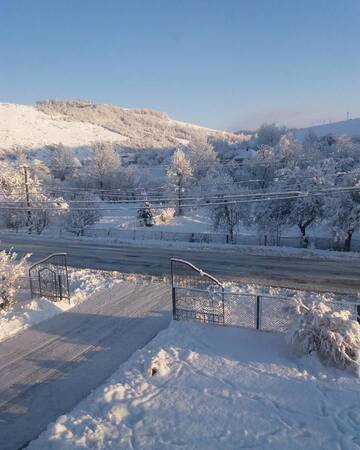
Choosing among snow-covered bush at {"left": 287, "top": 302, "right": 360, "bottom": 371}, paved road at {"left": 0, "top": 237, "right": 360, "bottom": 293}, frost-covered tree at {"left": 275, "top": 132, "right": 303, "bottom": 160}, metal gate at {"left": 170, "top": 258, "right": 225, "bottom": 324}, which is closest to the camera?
snow-covered bush at {"left": 287, "top": 302, "right": 360, "bottom": 371}

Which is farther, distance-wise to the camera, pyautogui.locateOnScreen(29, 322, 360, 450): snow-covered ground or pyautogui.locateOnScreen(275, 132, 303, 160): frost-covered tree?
pyautogui.locateOnScreen(275, 132, 303, 160): frost-covered tree

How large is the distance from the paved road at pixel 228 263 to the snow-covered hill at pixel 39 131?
90330mm

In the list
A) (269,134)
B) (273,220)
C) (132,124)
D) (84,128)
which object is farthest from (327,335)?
(132,124)

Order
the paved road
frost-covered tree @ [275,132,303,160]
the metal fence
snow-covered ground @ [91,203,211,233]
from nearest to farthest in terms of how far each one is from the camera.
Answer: the metal fence
the paved road
snow-covered ground @ [91,203,211,233]
frost-covered tree @ [275,132,303,160]

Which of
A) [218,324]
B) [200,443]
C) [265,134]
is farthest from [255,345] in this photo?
[265,134]

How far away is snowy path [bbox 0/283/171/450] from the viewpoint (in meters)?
8.04

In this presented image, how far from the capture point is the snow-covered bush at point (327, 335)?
9237mm

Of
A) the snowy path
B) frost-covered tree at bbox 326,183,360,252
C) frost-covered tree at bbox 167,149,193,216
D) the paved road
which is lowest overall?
the paved road

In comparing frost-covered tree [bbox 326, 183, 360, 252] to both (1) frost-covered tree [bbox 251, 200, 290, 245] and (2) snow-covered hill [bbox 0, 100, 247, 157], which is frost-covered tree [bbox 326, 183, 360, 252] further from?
(2) snow-covered hill [bbox 0, 100, 247, 157]

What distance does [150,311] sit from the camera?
13578 mm

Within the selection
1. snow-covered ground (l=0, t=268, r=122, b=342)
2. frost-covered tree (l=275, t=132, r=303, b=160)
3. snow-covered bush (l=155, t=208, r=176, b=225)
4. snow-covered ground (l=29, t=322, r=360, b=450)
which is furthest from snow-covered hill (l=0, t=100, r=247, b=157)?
snow-covered ground (l=29, t=322, r=360, b=450)

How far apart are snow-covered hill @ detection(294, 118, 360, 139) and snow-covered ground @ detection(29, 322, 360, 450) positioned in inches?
4771

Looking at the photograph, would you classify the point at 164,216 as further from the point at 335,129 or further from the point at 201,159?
the point at 335,129

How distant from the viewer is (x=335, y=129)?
129500 millimetres
